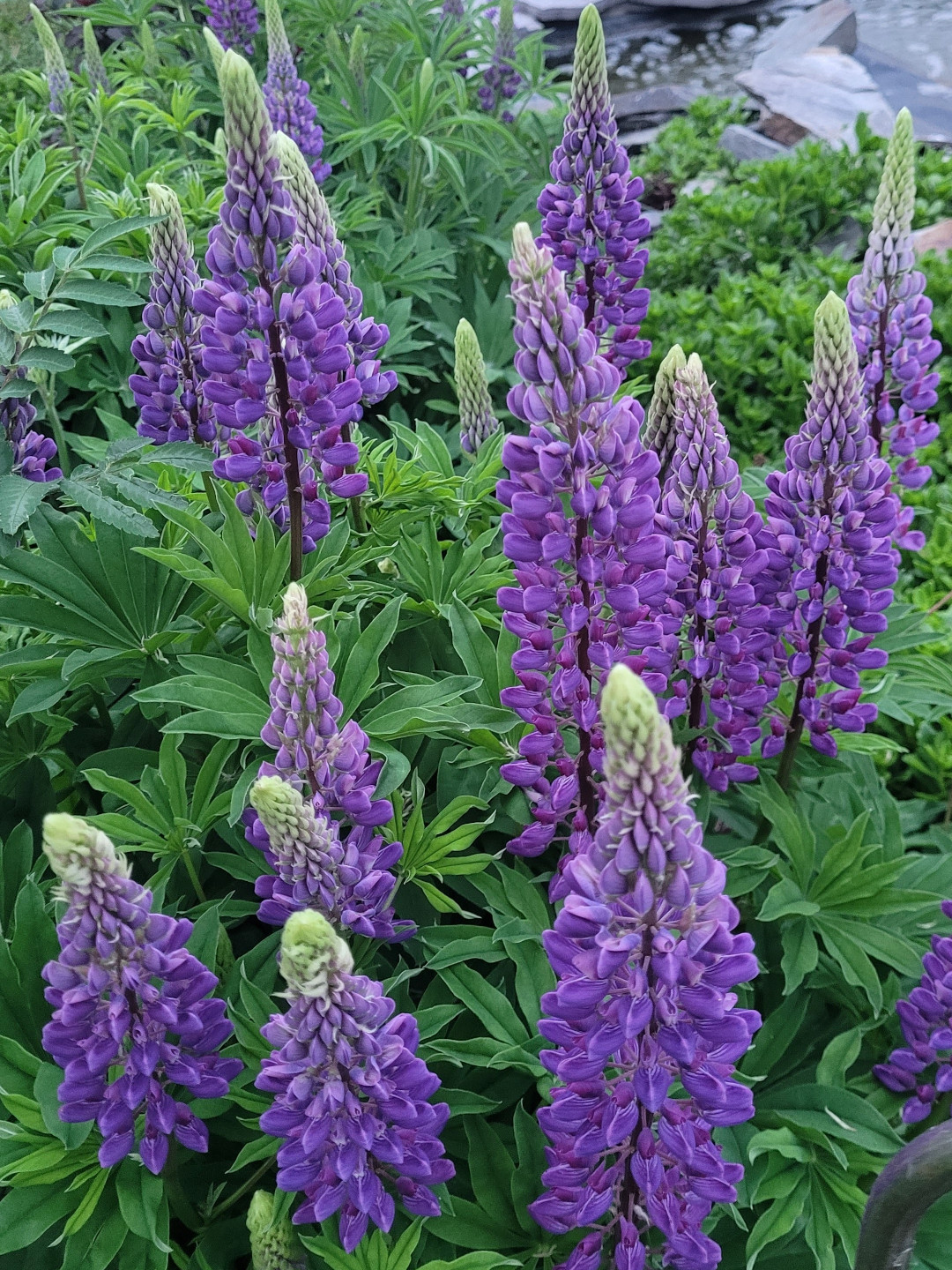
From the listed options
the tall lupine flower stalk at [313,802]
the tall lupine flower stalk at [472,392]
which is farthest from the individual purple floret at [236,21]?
the tall lupine flower stalk at [313,802]

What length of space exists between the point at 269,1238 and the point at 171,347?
157 centimetres

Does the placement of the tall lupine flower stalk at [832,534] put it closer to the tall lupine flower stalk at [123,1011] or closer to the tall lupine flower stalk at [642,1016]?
the tall lupine flower stalk at [642,1016]

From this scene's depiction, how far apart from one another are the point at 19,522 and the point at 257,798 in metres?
0.80

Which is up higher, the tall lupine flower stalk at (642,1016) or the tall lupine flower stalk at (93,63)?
the tall lupine flower stalk at (93,63)

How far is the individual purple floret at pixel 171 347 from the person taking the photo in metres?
2.09

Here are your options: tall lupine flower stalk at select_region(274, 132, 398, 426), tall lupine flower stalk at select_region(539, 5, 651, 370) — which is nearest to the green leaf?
tall lupine flower stalk at select_region(274, 132, 398, 426)

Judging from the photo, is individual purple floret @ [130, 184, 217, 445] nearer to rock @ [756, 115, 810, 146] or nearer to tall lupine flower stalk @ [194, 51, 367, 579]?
tall lupine flower stalk @ [194, 51, 367, 579]

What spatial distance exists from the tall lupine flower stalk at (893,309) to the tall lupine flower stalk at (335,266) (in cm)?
117

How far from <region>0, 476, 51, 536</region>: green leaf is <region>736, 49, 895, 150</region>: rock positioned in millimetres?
7155

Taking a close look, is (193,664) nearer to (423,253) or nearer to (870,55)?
(423,253)

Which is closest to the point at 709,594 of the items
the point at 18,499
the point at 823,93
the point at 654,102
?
the point at 18,499

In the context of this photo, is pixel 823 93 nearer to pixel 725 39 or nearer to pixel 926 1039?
pixel 725 39

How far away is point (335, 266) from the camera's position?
88.4 inches

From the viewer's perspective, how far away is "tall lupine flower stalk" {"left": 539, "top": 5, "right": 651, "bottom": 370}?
2.77 metres
